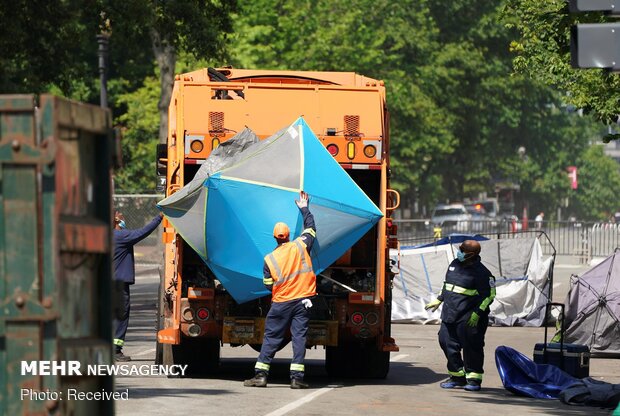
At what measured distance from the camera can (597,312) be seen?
1995 centimetres

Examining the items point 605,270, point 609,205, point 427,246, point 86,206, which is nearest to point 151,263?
point 427,246

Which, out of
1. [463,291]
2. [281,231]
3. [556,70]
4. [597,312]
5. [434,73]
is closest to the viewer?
[281,231]

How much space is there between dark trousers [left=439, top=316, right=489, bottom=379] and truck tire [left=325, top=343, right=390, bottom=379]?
2.15 ft

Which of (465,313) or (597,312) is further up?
(465,313)

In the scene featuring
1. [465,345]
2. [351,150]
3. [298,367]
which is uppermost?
[351,150]

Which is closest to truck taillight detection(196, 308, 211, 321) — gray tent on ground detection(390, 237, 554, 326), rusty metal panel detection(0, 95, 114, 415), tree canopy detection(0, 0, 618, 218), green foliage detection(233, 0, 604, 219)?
tree canopy detection(0, 0, 618, 218)

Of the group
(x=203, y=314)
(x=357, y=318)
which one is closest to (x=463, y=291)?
(x=357, y=318)

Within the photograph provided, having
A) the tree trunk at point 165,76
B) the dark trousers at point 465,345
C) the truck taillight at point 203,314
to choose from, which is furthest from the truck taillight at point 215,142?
the tree trunk at point 165,76

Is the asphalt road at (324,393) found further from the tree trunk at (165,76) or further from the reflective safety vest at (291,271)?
the tree trunk at (165,76)

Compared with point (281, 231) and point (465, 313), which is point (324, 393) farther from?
point (465, 313)

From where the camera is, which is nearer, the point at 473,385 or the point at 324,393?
the point at 324,393

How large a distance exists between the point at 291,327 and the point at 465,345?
6.46 feet

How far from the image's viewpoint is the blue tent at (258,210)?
45.6 ft

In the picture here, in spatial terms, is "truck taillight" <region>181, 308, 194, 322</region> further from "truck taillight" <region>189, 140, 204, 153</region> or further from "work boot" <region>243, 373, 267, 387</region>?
"truck taillight" <region>189, 140, 204, 153</region>
